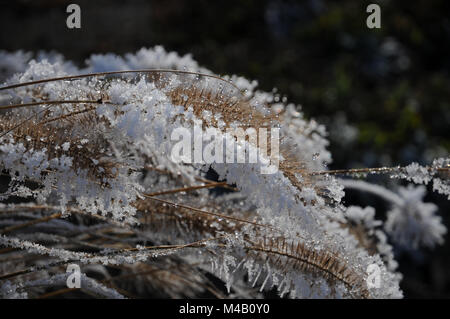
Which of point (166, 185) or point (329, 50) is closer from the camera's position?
point (166, 185)

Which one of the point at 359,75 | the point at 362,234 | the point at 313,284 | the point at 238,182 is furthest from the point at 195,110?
the point at 359,75

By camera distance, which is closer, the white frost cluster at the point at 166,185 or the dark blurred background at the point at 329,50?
the white frost cluster at the point at 166,185

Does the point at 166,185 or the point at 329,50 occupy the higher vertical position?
the point at 329,50

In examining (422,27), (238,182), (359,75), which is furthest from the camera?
(422,27)

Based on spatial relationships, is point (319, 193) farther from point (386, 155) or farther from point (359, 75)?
point (359, 75)

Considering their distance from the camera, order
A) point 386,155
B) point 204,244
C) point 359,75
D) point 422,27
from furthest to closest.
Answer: point 422,27
point 359,75
point 386,155
point 204,244

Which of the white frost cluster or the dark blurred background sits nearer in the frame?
the white frost cluster

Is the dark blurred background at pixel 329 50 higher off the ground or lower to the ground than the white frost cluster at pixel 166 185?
higher
